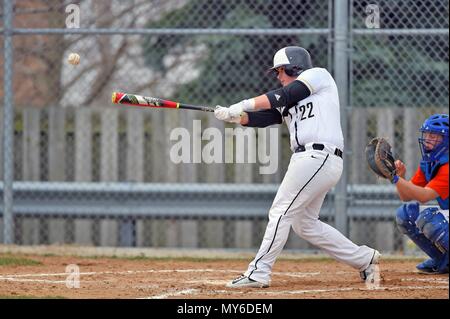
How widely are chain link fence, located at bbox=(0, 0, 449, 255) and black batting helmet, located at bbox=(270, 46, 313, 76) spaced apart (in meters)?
2.18

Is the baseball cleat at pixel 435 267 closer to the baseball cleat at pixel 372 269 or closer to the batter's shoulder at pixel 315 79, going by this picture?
the baseball cleat at pixel 372 269

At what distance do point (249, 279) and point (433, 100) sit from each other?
17.8 ft

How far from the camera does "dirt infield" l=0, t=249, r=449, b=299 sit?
6.70 m

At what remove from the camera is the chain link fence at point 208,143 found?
10125mm

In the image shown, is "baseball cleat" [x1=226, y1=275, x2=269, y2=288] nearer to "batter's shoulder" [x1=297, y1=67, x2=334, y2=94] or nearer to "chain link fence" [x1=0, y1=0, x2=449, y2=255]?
"batter's shoulder" [x1=297, y1=67, x2=334, y2=94]

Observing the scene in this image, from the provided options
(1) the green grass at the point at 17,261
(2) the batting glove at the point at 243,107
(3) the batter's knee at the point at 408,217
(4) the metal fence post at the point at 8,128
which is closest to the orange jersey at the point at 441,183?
(3) the batter's knee at the point at 408,217

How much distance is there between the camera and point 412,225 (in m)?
7.62

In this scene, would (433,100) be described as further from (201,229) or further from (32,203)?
(32,203)

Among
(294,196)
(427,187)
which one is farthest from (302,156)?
(427,187)

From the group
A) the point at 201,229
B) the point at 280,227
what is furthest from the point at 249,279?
the point at 201,229

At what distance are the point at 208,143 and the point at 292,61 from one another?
3.39 meters

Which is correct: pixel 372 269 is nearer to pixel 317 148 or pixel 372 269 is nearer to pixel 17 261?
pixel 317 148

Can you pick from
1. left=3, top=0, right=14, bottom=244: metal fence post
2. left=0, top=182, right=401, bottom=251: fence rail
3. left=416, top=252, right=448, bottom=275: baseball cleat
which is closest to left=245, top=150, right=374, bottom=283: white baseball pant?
left=416, top=252, right=448, bottom=275: baseball cleat
